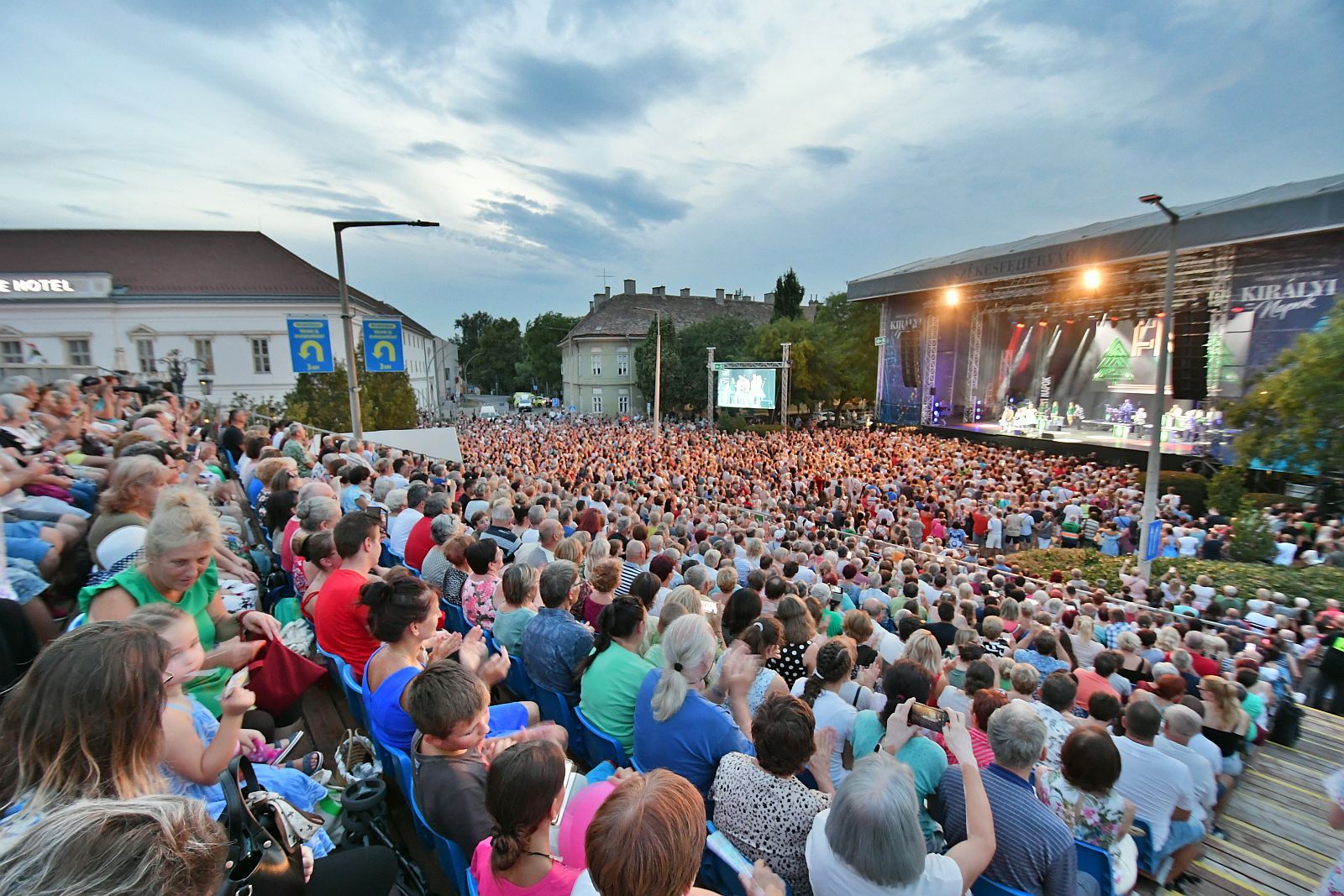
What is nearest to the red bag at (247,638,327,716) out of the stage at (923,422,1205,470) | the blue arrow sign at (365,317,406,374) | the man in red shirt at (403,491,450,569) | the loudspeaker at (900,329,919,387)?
the man in red shirt at (403,491,450,569)

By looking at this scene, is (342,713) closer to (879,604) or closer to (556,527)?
(556,527)

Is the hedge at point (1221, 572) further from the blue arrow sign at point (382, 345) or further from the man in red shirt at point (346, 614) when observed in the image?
the blue arrow sign at point (382, 345)

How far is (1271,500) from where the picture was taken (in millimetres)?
15883

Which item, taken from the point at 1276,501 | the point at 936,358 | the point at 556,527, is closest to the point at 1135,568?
the point at 1276,501

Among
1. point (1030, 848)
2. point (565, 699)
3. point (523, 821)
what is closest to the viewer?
point (523, 821)

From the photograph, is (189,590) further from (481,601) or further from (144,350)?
(144,350)

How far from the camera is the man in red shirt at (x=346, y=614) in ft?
10.8

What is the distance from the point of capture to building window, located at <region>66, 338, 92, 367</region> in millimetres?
30141

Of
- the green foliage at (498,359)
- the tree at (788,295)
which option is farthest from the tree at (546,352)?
the tree at (788,295)

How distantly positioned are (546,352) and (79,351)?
4704 centimetres

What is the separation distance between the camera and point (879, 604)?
6457 millimetres

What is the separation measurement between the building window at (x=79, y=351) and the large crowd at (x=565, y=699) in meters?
31.2

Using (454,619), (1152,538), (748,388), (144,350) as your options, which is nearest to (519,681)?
(454,619)

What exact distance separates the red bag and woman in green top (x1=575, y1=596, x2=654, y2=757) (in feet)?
4.23
